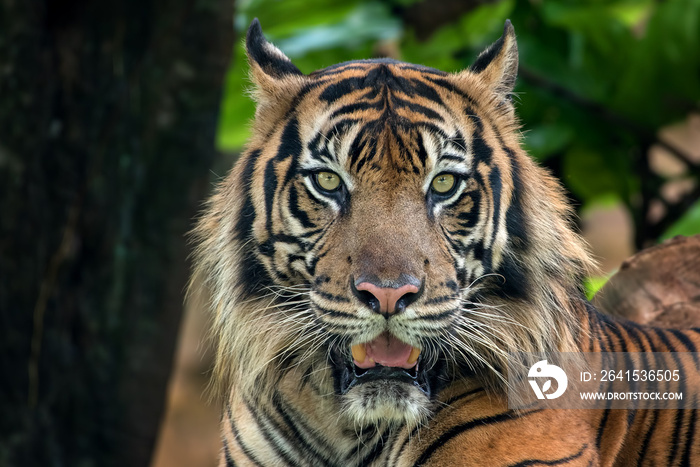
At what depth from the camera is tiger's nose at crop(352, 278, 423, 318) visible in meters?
2.37

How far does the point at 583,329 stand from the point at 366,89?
1.15 meters

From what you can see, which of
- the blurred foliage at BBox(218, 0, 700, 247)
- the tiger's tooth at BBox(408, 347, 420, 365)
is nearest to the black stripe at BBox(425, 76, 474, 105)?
the tiger's tooth at BBox(408, 347, 420, 365)

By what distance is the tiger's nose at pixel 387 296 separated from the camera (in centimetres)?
237

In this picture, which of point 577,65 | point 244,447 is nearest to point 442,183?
point 244,447

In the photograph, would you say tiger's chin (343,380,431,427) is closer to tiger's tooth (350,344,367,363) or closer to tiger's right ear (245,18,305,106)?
tiger's tooth (350,344,367,363)

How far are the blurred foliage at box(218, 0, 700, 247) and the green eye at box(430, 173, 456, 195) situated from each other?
3726 mm

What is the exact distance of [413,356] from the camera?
101 inches

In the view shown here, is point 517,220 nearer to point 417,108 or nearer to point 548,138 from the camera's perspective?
point 417,108

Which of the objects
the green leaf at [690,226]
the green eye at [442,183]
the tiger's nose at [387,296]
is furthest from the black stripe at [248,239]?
the green leaf at [690,226]

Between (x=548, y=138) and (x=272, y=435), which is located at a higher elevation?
(x=548, y=138)

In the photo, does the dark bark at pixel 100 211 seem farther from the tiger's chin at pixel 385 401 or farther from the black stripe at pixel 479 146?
the tiger's chin at pixel 385 401

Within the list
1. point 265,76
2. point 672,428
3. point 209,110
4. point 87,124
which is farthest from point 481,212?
point 87,124

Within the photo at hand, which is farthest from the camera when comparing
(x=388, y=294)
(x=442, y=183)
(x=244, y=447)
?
(x=244, y=447)

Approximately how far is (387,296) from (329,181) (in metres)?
0.50
